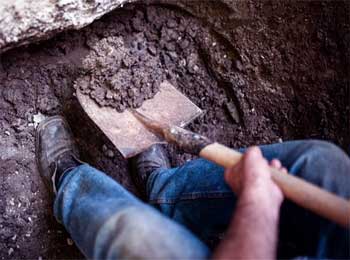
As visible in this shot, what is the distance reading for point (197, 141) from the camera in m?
1.20

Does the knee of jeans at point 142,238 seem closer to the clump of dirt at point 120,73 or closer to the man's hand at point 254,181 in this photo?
the man's hand at point 254,181

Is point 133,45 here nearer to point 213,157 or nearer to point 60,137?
point 60,137

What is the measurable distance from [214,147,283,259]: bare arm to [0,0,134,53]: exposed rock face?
26.0 inches

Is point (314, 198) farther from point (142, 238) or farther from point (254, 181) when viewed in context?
point (142, 238)

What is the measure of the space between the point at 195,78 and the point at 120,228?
854 millimetres

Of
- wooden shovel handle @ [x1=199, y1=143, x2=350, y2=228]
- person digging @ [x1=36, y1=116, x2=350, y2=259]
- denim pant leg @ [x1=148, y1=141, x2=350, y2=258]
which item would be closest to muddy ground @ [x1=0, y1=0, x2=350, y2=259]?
person digging @ [x1=36, y1=116, x2=350, y2=259]

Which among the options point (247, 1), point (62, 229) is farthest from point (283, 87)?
point (62, 229)

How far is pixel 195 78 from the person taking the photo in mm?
1656

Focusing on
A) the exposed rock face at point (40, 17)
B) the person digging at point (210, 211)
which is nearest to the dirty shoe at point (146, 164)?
the person digging at point (210, 211)

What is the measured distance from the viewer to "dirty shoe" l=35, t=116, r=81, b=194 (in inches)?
59.1

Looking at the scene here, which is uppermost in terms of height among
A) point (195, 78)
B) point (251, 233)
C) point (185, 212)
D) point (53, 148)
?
point (251, 233)

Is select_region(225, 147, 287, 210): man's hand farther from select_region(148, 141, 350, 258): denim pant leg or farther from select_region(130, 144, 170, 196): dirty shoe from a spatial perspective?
select_region(130, 144, 170, 196): dirty shoe

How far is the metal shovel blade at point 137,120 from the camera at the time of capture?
141 cm

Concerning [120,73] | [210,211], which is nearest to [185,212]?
[210,211]
